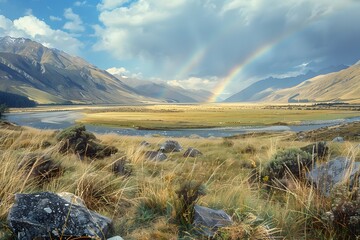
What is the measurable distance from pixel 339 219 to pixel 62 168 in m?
5.87

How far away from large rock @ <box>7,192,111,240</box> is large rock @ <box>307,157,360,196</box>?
3.48 m

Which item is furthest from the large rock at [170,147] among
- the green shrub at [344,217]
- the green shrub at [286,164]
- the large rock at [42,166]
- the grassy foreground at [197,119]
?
the grassy foreground at [197,119]

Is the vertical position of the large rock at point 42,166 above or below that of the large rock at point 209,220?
above

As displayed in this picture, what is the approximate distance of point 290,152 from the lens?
7.98m

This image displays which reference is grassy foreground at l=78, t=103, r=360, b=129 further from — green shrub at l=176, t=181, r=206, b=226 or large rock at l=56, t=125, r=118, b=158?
green shrub at l=176, t=181, r=206, b=226

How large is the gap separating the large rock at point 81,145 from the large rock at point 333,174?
26.8 ft

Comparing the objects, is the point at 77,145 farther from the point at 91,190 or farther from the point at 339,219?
the point at 339,219

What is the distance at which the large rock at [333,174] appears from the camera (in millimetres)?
4929

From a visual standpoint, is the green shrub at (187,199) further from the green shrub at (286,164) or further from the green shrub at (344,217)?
the green shrub at (286,164)

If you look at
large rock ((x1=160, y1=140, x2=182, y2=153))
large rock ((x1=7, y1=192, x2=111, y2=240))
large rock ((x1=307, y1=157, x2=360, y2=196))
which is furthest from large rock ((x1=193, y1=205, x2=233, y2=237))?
large rock ((x1=160, y1=140, x2=182, y2=153))

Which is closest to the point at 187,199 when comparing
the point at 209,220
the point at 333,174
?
the point at 209,220

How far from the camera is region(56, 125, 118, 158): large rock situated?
1186 centimetres

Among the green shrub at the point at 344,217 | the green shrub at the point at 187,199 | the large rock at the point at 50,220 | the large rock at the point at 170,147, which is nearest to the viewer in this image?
the large rock at the point at 50,220

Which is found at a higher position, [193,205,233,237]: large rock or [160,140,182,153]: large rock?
[193,205,233,237]: large rock
